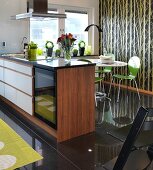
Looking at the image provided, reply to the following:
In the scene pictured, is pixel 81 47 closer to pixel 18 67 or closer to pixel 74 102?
pixel 18 67

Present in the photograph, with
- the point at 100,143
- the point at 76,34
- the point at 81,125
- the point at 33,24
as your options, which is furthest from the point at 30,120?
the point at 76,34

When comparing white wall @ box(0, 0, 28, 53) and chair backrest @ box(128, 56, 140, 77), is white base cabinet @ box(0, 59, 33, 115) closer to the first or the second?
white wall @ box(0, 0, 28, 53)

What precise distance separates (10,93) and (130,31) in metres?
3.17

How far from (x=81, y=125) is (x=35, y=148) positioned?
2.24ft

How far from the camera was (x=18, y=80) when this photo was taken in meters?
3.97

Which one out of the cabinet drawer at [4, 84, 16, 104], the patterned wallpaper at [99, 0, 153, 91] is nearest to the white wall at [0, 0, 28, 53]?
the cabinet drawer at [4, 84, 16, 104]

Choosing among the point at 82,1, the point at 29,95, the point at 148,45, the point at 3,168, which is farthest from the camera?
the point at 82,1

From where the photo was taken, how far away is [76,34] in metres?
6.59

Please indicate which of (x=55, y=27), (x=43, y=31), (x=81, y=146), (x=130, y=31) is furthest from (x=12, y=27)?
(x=81, y=146)

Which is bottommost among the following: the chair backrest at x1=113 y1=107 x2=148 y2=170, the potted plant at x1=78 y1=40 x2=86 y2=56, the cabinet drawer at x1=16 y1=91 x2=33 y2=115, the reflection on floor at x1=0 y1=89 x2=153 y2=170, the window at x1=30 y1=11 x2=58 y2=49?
the reflection on floor at x1=0 y1=89 x2=153 y2=170

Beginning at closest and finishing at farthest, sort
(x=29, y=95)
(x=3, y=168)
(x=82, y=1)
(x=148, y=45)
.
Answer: (x=3, y=168)
(x=29, y=95)
(x=148, y=45)
(x=82, y=1)

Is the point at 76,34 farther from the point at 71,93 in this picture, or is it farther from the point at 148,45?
the point at 71,93

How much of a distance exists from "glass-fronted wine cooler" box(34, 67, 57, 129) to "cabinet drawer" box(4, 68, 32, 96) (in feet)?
0.59

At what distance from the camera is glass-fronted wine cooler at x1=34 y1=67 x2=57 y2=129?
3.09m
